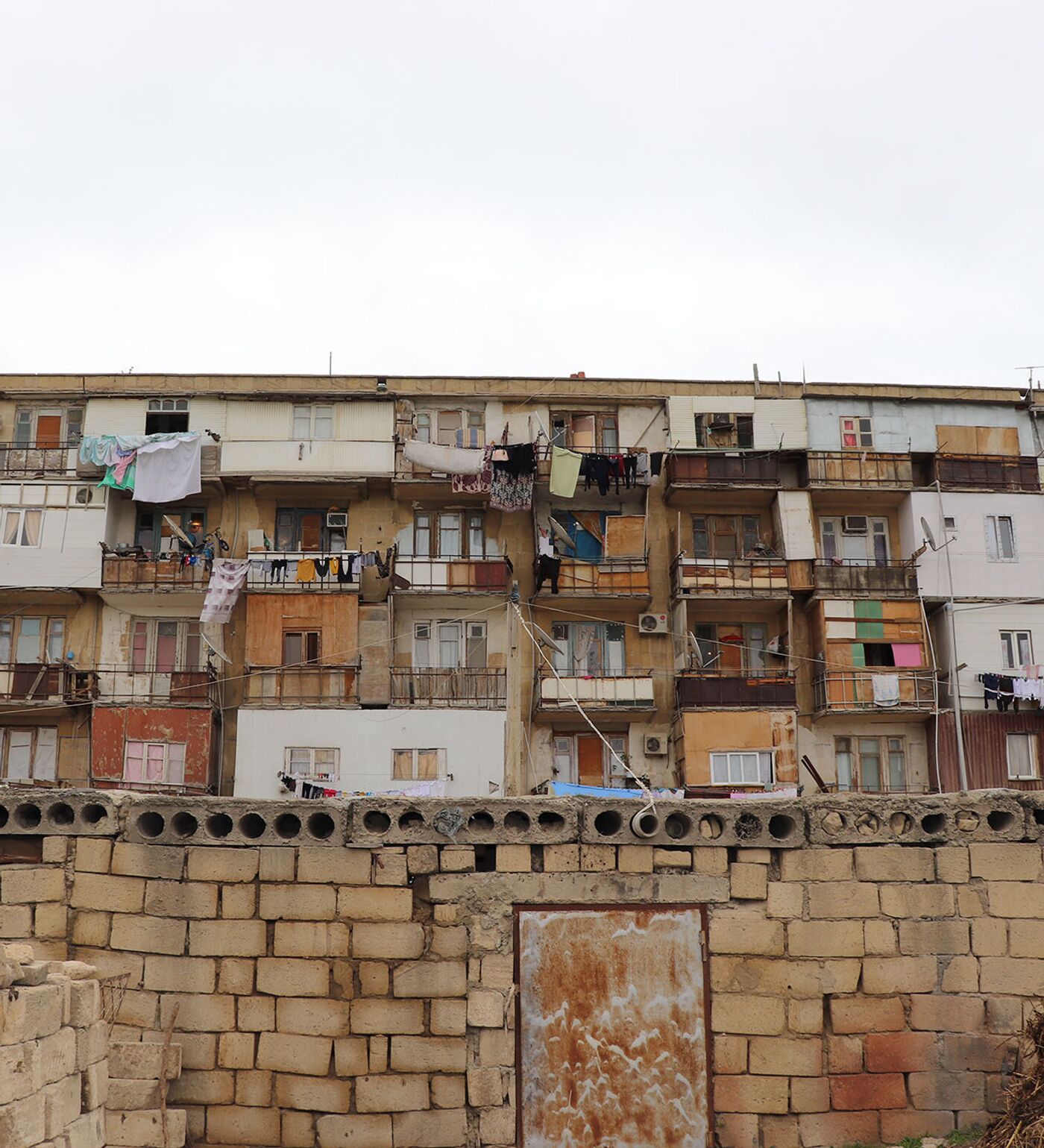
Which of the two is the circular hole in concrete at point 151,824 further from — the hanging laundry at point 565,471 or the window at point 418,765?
the hanging laundry at point 565,471

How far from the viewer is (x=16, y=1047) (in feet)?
33.1

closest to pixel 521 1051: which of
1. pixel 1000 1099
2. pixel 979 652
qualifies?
pixel 1000 1099

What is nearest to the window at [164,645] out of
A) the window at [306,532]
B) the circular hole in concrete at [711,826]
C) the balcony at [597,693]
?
the window at [306,532]

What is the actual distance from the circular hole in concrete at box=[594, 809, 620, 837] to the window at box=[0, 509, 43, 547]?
20.2 meters

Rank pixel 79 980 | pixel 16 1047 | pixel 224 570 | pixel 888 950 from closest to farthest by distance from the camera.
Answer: pixel 16 1047 < pixel 79 980 < pixel 888 950 < pixel 224 570

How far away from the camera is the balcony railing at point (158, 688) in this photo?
28.9m

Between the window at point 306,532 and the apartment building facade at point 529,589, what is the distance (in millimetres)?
69

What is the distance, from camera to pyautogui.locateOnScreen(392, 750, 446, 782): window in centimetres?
2775

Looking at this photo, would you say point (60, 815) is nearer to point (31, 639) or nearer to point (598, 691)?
point (598, 691)

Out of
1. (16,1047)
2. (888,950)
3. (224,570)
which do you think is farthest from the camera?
(224,570)

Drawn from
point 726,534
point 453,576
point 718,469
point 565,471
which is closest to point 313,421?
point 453,576

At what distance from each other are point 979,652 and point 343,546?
1390 centimetres

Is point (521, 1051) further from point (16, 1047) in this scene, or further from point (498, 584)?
point (498, 584)

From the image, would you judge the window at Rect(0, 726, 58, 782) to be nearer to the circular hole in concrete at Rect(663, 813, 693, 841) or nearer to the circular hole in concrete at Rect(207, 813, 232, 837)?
the circular hole in concrete at Rect(207, 813, 232, 837)
